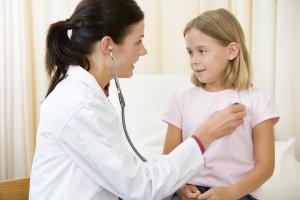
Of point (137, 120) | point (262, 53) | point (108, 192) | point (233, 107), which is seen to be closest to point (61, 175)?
point (108, 192)

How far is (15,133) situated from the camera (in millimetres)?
2604

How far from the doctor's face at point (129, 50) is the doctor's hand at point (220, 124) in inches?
11.6

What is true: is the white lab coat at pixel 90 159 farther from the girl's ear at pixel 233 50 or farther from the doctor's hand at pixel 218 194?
the girl's ear at pixel 233 50

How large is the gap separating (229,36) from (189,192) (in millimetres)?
503

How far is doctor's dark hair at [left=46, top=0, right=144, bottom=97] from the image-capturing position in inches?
45.6

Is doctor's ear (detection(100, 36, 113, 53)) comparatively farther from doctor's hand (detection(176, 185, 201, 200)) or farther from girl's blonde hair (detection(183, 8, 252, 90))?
doctor's hand (detection(176, 185, 201, 200))

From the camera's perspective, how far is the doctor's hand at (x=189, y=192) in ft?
3.97

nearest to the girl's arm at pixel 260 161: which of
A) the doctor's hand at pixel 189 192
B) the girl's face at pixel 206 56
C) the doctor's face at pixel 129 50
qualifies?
the doctor's hand at pixel 189 192

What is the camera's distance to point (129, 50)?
124cm

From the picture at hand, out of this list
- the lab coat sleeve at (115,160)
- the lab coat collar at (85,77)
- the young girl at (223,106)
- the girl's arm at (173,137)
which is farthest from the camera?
the girl's arm at (173,137)

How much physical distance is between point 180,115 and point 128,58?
276 millimetres

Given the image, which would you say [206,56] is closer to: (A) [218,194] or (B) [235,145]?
(B) [235,145]

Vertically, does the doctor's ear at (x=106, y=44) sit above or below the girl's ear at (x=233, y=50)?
above

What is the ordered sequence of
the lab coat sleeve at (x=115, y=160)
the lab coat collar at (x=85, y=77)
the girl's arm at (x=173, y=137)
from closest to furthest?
the lab coat sleeve at (x=115, y=160), the lab coat collar at (x=85, y=77), the girl's arm at (x=173, y=137)
